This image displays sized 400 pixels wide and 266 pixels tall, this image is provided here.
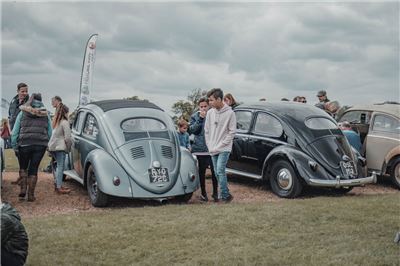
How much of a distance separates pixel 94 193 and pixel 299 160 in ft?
12.1

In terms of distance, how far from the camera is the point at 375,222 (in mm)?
6859

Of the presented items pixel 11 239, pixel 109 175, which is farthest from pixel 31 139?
pixel 11 239

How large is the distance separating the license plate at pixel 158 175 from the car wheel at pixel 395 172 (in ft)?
17.0

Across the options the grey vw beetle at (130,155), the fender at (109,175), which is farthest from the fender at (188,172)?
the fender at (109,175)

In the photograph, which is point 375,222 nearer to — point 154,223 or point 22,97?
point 154,223

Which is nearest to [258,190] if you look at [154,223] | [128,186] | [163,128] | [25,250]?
[163,128]

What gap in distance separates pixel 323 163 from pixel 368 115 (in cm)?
313

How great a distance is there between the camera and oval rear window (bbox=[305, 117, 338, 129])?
9977mm

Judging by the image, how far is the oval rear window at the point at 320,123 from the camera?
9977mm

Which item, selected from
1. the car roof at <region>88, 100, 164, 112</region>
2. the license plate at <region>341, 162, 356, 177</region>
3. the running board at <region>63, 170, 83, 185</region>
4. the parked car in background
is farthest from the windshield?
the parked car in background

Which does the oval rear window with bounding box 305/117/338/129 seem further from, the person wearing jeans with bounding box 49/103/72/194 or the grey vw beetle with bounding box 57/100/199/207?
the person wearing jeans with bounding box 49/103/72/194

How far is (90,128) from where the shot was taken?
9.48 meters

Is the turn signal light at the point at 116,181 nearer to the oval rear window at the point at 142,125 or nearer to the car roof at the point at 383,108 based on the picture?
the oval rear window at the point at 142,125

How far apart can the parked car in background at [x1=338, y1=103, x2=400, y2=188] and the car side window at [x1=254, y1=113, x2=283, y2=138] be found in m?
2.54
